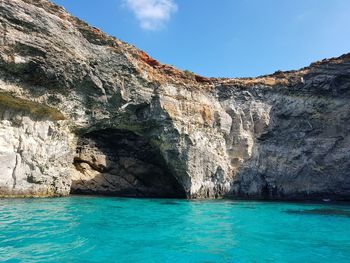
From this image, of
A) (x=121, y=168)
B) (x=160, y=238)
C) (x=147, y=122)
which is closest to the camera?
(x=160, y=238)

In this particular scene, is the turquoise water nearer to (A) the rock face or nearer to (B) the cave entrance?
(A) the rock face

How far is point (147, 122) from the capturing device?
2228 centimetres

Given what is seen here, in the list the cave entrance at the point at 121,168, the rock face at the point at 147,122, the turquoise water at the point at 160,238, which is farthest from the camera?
the cave entrance at the point at 121,168

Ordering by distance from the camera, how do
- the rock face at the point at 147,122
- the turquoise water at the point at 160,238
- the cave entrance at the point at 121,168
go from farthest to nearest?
the cave entrance at the point at 121,168
the rock face at the point at 147,122
the turquoise water at the point at 160,238

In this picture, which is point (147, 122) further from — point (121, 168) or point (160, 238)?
point (160, 238)

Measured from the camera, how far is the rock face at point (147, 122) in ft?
58.0

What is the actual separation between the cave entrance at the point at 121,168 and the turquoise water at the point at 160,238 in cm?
1080

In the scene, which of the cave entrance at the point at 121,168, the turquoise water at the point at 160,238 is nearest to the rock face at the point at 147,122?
the cave entrance at the point at 121,168

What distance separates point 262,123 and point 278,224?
15.4 m

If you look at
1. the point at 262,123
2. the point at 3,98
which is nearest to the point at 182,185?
the point at 262,123

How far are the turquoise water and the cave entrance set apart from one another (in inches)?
425

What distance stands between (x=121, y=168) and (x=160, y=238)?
56.1 ft

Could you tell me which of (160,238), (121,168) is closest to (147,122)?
(121,168)

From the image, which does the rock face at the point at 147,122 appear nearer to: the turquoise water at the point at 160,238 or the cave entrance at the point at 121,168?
the cave entrance at the point at 121,168
